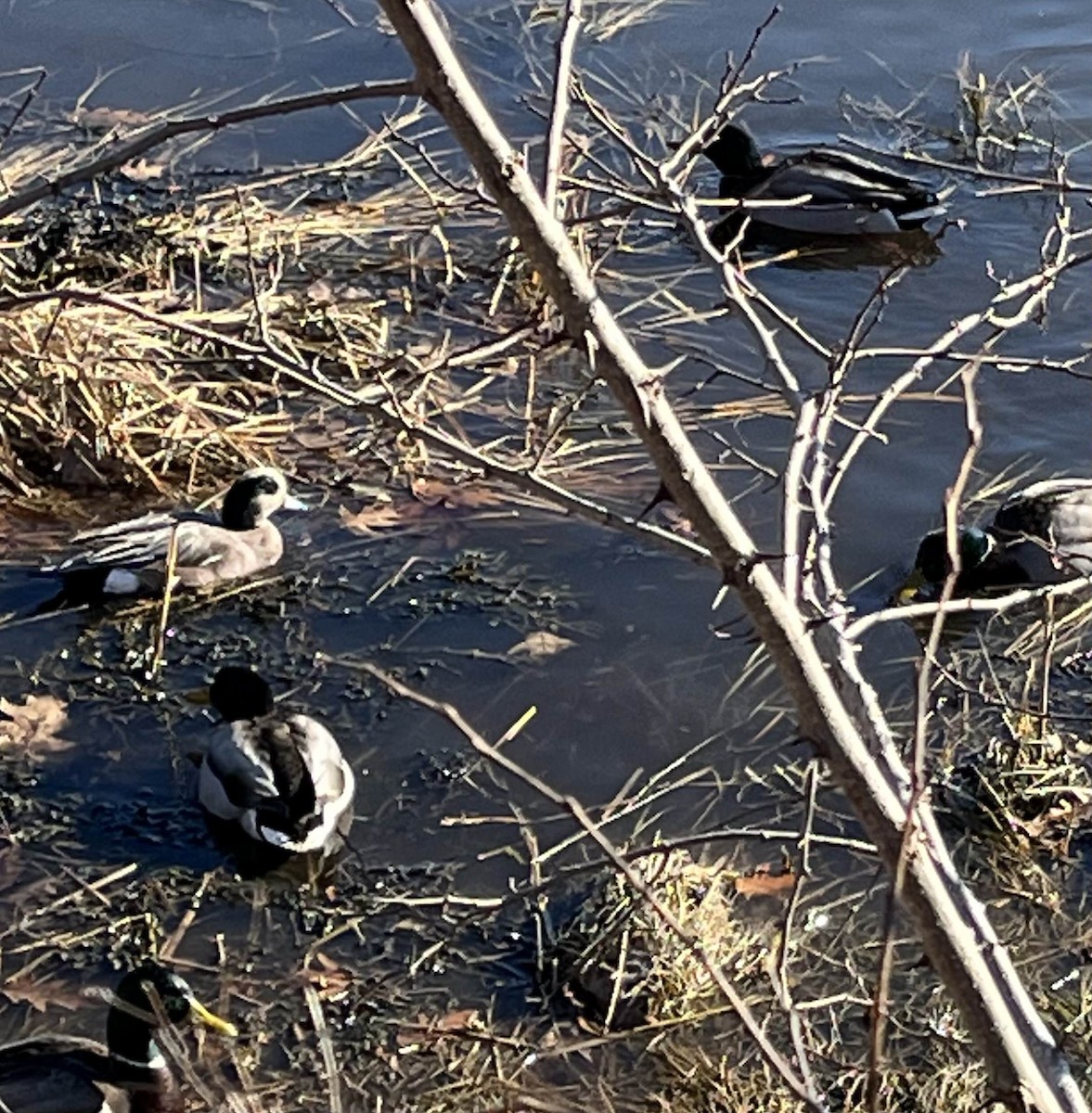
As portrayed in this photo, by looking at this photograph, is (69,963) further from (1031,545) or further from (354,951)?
(1031,545)

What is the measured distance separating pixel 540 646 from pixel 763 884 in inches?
49.3

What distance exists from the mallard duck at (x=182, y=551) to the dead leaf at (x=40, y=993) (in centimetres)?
174

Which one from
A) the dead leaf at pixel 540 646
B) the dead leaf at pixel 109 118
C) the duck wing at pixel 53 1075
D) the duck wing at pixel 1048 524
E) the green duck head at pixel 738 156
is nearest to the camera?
the duck wing at pixel 53 1075

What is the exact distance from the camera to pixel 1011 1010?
1.75m

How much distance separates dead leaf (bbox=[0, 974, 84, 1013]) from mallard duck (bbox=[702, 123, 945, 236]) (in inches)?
213

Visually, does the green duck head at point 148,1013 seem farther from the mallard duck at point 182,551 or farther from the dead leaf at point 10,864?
the mallard duck at point 182,551

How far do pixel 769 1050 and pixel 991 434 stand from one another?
5.78m

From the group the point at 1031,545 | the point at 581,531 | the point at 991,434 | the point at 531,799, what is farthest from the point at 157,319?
the point at 991,434

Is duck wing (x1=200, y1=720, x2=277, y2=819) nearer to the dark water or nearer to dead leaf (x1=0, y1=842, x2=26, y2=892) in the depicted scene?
the dark water

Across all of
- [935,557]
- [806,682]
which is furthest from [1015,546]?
[806,682]

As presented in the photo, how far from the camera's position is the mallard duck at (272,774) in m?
5.32

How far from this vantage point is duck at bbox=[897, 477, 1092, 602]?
6.64 meters

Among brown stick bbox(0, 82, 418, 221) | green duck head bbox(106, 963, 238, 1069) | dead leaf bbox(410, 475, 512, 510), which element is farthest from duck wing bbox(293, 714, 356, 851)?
brown stick bbox(0, 82, 418, 221)

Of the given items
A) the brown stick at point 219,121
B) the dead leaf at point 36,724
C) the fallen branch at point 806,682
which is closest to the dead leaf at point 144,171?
the dead leaf at point 36,724
